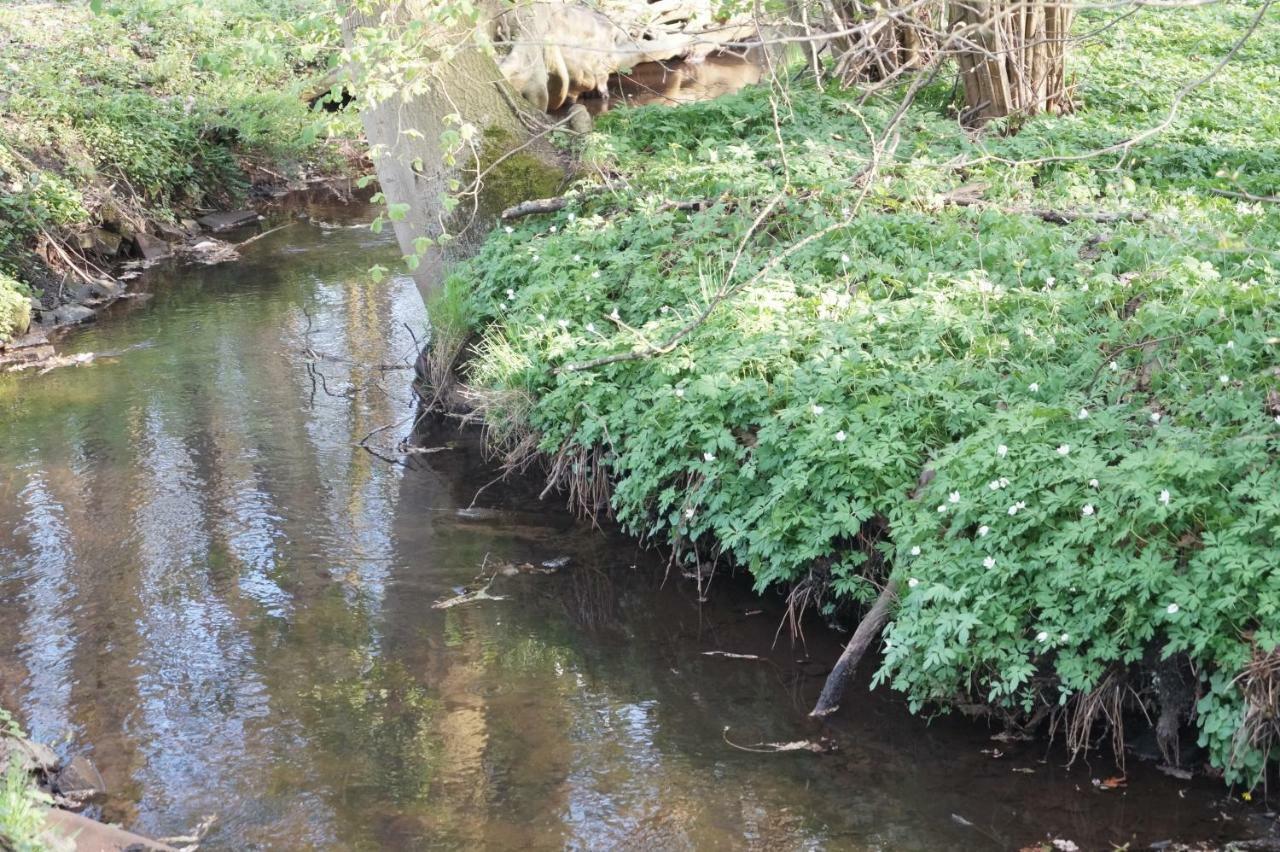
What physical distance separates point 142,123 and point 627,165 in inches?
345

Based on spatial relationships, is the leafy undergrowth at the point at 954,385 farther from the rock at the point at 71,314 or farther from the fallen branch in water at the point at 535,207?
the rock at the point at 71,314

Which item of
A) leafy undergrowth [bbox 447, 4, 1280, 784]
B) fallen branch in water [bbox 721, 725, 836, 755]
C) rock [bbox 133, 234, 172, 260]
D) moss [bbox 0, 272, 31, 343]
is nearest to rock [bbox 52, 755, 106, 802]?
fallen branch in water [bbox 721, 725, 836, 755]

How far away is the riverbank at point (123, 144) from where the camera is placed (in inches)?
508

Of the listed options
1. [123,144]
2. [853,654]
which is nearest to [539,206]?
[853,654]

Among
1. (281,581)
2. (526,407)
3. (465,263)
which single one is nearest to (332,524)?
(281,581)

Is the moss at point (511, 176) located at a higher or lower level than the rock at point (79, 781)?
higher

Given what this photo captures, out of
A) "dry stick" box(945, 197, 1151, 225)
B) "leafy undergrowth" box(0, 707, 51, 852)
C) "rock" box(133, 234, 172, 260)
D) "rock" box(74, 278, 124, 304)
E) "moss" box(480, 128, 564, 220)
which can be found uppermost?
"moss" box(480, 128, 564, 220)

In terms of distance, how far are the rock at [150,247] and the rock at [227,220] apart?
120cm

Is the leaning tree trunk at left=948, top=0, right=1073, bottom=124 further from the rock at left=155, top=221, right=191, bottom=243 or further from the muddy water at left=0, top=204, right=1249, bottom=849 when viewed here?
the rock at left=155, top=221, right=191, bottom=243

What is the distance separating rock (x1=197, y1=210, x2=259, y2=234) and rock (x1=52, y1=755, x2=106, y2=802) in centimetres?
1241

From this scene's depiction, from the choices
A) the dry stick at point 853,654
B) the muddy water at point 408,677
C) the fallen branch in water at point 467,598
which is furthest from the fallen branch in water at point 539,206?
the dry stick at point 853,654

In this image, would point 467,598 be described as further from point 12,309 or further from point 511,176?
point 12,309

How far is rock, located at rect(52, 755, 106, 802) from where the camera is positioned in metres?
5.01

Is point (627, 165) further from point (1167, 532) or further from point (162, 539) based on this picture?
point (1167, 532)
